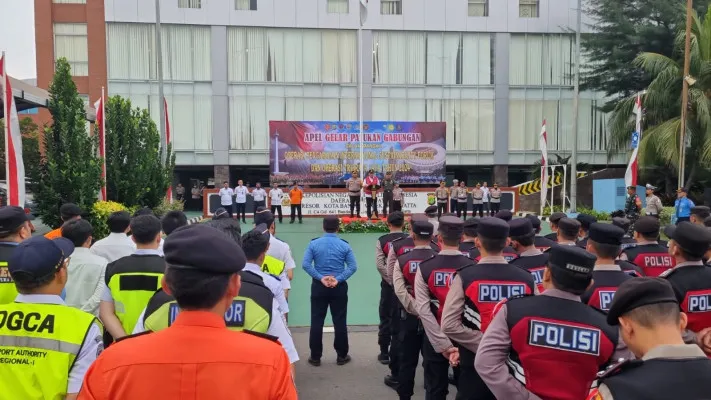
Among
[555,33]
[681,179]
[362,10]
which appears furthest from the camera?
[555,33]

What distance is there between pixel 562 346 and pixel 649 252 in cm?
326

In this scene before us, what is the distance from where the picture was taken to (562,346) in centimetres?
230

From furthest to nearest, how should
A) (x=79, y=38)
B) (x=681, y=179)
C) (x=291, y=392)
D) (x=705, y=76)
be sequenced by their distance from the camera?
(x=79, y=38), (x=705, y=76), (x=681, y=179), (x=291, y=392)

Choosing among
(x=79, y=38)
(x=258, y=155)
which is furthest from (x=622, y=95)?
(x=79, y=38)

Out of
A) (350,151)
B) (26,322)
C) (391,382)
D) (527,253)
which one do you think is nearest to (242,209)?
(350,151)

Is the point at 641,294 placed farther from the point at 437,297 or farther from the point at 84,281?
the point at 84,281

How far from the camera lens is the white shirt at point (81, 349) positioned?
2127mm

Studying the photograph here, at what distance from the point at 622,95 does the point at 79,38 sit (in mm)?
29587

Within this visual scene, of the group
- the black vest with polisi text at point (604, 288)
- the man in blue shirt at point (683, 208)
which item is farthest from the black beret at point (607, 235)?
the man in blue shirt at point (683, 208)

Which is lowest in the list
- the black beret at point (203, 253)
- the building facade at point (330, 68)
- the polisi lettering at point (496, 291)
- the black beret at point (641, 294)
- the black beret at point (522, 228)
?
the polisi lettering at point (496, 291)

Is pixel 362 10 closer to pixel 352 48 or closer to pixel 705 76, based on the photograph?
pixel 352 48

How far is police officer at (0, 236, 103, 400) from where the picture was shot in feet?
A: 6.83

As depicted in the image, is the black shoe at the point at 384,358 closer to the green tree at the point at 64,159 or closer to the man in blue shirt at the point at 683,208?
the green tree at the point at 64,159

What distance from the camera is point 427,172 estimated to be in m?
24.5
